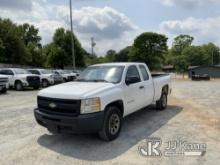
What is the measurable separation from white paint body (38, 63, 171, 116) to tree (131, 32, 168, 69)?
6626 centimetres

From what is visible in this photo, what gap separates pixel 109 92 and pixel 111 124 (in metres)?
0.75

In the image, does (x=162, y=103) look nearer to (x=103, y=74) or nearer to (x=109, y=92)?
(x=103, y=74)

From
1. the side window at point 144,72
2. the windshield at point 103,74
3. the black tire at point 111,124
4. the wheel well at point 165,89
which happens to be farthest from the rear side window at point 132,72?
the wheel well at point 165,89

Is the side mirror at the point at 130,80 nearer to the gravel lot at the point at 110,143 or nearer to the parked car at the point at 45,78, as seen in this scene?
the gravel lot at the point at 110,143

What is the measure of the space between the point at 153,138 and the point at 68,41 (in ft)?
154

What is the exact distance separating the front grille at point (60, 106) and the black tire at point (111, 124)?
0.74 metres

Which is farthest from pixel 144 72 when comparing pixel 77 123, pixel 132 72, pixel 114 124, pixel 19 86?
pixel 19 86

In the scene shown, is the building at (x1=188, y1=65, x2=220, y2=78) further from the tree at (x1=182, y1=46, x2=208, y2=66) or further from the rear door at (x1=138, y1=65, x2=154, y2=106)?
the rear door at (x1=138, y1=65, x2=154, y2=106)

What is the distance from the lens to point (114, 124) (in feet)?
20.2

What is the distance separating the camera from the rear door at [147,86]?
26.1 feet

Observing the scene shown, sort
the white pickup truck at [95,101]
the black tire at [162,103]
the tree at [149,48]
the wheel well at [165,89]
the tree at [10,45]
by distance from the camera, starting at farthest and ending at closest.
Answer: the tree at [149,48]
the tree at [10,45]
the wheel well at [165,89]
the black tire at [162,103]
the white pickup truck at [95,101]

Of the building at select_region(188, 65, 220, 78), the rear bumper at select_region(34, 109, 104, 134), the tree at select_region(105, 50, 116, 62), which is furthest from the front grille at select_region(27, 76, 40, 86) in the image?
the tree at select_region(105, 50, 116, 62)

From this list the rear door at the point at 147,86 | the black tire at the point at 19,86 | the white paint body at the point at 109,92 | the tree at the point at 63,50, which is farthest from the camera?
the tree at the point at 63,50

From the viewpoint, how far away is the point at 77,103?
546cm
